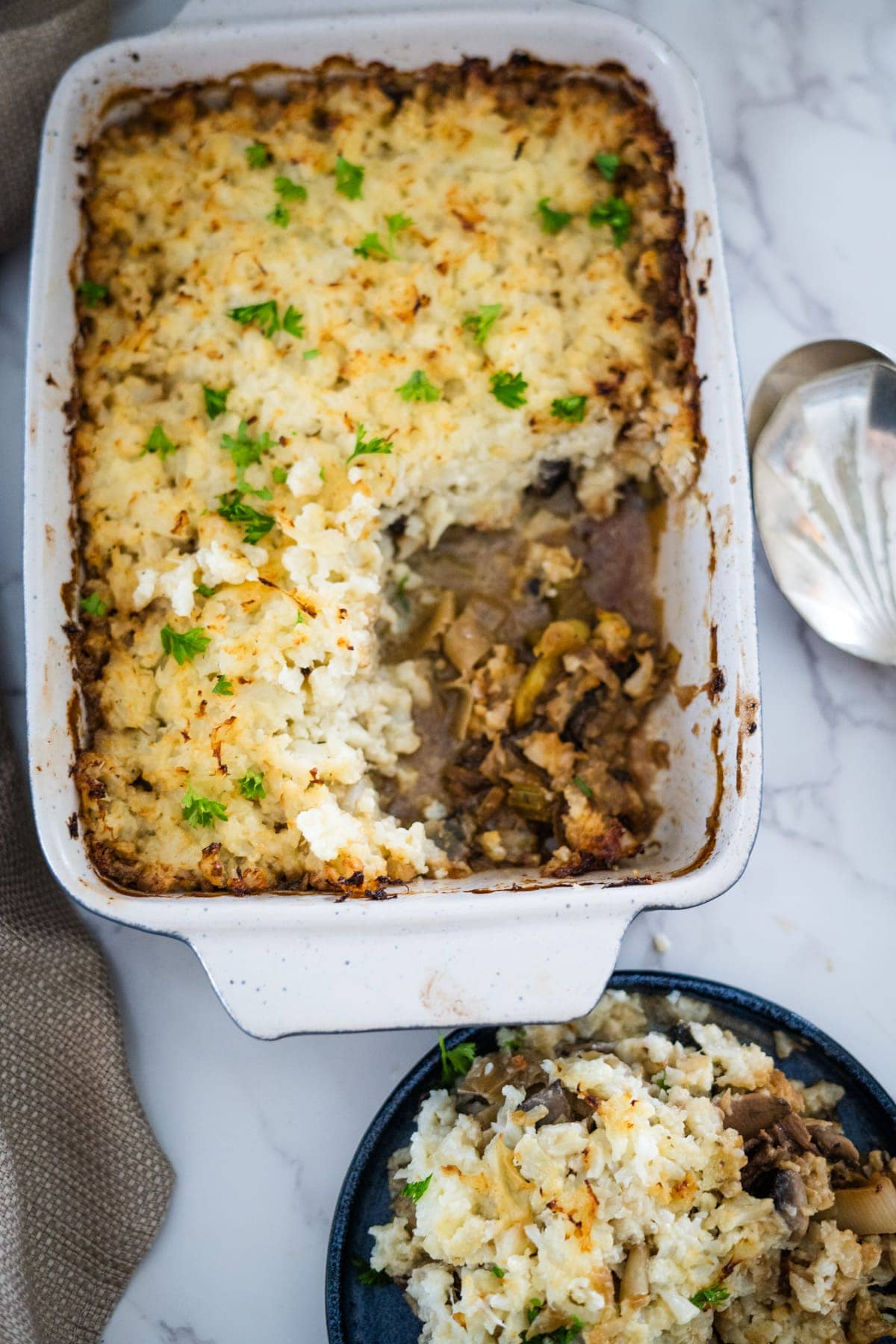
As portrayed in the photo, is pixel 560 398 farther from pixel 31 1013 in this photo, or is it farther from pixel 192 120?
pixel 31 1013

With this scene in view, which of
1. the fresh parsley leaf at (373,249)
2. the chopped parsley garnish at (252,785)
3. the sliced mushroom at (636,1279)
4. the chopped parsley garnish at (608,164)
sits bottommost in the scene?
the sliced mushroom at (636,1279)

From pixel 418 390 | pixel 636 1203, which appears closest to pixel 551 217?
pixel 418 390

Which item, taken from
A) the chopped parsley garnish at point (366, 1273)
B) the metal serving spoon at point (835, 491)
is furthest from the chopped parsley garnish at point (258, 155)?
the chopped parsley garnish at point (366, 1273)

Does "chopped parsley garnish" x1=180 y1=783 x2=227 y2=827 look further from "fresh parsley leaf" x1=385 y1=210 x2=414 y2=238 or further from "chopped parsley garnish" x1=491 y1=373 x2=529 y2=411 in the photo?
"fresh parsley leaf" x1=385 y1=210 x2=414 y2=238

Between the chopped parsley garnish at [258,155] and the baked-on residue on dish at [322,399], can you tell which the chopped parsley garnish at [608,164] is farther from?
the chopped parsley garnish at [258,155]

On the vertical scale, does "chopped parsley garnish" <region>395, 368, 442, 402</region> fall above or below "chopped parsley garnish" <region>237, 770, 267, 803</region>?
above

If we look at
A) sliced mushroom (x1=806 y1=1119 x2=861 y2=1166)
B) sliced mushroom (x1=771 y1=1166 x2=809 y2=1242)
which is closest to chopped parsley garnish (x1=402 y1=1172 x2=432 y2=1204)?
sliced mushroom (x1=771 y1=1166 x2=809 y2=1242)

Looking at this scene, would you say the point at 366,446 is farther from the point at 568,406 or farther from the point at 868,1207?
the point at 868,1207
